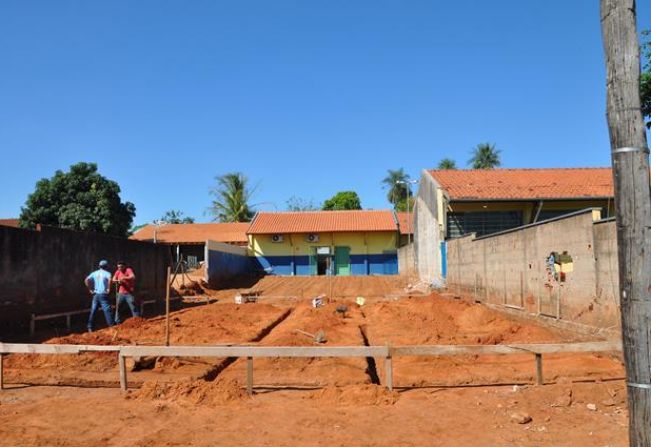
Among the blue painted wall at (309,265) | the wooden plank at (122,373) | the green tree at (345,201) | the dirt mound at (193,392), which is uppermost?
the green tree at (345,201)

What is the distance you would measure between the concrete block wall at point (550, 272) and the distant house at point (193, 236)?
28182 millimetres

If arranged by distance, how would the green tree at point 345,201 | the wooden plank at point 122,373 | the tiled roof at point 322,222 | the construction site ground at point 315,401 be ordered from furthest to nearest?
the green tree at point 345,201 < the tiled roof at point 322,222 < the wooden plank at point 122,373 < the construction site ground at point 315,401

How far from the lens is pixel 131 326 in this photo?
42.9 feet

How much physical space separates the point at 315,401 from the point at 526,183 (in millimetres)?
19919

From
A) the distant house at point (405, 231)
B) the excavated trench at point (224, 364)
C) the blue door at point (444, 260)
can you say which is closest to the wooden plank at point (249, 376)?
the excavated trench at point (224, 364)

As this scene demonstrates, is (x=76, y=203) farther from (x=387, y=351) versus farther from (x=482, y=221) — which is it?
(x=387, y=351)

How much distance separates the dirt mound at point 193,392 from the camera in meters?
6.57

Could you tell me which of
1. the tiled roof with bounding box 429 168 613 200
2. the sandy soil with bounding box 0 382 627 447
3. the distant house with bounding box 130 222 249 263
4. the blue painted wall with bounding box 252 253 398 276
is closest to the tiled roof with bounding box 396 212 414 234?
the blue painted wall with bounding box 252 253 398 276

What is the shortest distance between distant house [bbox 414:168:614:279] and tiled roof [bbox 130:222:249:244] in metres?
23.9

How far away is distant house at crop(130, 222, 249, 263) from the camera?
41.1 metres

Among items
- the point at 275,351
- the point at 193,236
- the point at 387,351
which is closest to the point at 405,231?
the point at 193,236

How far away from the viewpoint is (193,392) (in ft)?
22.1

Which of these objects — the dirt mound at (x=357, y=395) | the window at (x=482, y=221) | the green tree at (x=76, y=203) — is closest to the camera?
the dirt mound at (x=357, y=395)

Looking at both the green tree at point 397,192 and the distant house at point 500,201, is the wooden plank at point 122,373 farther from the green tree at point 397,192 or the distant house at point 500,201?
the green tree at point 397,192
